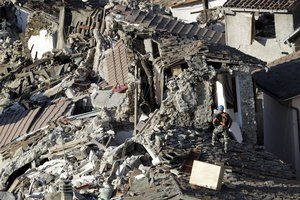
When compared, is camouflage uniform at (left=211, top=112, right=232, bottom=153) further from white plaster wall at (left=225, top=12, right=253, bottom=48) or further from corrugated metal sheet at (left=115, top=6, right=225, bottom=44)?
white plaster wall at (left=225, top=12, right=253, bottom=48)

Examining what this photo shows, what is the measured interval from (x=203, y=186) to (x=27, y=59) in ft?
66.5

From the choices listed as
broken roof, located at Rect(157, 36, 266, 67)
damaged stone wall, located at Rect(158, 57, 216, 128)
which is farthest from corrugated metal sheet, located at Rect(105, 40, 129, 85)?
damaged stone wall, located at Rect(158, 57, 216, 128)

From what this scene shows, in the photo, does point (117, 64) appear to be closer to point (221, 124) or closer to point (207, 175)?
point (221, 124)

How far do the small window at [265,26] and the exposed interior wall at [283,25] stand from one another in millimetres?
775

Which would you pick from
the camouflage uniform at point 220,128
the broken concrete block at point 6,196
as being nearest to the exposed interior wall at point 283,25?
the camouflage uniform at point 220,128

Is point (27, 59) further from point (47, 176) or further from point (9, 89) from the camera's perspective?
point (47, 176)

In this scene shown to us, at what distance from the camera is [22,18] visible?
46719 mm

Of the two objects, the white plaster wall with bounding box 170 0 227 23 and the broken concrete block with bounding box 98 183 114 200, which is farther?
the white plaster wall with bounding box 170 0 227 23

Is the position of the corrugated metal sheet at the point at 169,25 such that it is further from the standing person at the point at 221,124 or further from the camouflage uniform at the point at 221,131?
the camouflage uniform at the point at 221,131

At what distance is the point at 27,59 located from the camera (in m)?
41.1

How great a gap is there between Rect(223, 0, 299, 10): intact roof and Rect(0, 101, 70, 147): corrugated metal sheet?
7.05 meters

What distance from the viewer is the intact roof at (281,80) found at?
3039 cm

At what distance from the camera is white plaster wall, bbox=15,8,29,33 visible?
152 feet

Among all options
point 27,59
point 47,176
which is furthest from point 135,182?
point 27,59
